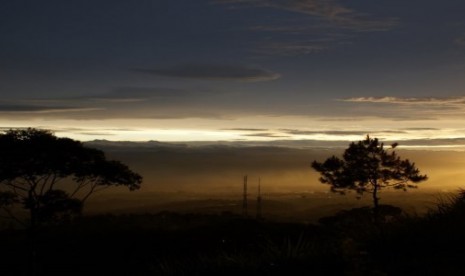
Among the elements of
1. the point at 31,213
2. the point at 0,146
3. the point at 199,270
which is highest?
the point at 0,146

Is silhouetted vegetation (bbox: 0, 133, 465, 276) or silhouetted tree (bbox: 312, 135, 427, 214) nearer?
silhouetted vegetation (bbox: 0, 133, 465, 276)

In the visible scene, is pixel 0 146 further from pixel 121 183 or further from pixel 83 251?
pixel 83 251

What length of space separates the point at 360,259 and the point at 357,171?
42213mm

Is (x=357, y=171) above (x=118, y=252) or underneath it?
above

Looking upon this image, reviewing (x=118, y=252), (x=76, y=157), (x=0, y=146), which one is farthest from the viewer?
(x=118, y=252)

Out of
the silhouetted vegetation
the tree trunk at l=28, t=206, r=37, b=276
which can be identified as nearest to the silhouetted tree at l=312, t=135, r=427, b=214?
the silhouetted vegetation

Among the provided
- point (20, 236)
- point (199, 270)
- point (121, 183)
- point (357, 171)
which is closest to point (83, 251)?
point (121, 183)

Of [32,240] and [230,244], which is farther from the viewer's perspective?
[230,244]

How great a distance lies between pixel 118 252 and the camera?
38.9 meters

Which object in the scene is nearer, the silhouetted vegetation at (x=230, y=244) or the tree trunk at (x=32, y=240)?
the silhouetted vegetation at (x=230, y=244)

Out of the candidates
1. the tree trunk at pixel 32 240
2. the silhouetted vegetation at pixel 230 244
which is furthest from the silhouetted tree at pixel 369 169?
the tree trunk at pixel 32 240

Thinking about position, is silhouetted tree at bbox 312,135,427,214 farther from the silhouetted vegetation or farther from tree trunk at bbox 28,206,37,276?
tree trunk at bbox 28,206,37,276

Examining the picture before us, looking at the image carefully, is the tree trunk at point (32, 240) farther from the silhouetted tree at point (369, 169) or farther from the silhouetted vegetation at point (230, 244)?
the silhouetted tree at point (369, 169)

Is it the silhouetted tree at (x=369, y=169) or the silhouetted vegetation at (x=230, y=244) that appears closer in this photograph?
the silhouetted vegetation at (x=230, y=244)
